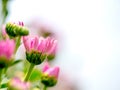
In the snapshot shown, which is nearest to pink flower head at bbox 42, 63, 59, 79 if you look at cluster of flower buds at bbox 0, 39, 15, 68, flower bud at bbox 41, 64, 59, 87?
flower bud at bbox 41, 64, 59, 87

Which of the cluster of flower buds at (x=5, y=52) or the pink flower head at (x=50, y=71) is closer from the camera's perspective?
the cluster of flower buds at (x=5, y=52)

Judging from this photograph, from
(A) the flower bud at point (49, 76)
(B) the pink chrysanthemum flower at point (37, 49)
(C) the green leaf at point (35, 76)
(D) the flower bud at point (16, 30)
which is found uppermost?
(D) the flower bud at point (16, 30)

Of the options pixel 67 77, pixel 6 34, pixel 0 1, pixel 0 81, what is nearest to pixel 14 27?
pixel 6 34

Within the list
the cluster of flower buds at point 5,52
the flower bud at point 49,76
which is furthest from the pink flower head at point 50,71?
the cluster of flower buds at point 5,52

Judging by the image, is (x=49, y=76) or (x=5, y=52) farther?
(x=49, y=76)

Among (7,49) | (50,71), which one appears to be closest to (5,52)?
(7,49)

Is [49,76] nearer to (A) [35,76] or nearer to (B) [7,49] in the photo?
(A) [35,76]

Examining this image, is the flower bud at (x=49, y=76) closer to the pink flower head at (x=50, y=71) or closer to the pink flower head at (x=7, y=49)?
the pink flower head at (x=50, y=71)

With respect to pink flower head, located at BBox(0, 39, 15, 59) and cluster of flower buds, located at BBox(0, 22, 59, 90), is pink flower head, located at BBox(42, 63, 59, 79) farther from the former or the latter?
pink flower head, located at BBox(0, 39, 15, 59)

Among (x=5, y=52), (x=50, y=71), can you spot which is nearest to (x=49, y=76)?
(x=50, y=71)
